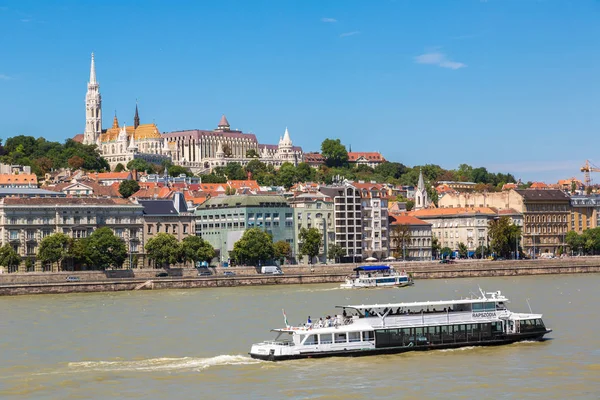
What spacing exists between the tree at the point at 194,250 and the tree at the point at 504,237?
30.0 meters

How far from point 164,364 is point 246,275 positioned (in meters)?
45.2

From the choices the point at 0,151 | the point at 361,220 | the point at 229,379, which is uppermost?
the point at 0,151

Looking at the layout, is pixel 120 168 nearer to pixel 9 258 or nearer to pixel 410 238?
pixel 410 238

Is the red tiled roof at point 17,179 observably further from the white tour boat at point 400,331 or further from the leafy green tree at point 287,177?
the white tour boat at point 400,331

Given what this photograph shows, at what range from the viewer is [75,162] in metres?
160

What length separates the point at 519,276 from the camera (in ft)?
286

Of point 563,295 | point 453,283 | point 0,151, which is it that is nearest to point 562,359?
point 563,295

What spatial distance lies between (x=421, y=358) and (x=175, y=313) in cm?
1906

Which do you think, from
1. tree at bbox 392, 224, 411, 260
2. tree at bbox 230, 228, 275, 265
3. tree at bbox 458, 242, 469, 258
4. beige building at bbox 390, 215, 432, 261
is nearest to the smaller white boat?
tree at bbox 230, 228, 275, 265

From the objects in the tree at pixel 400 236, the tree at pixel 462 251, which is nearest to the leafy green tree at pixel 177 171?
the tree at pixel 462 251

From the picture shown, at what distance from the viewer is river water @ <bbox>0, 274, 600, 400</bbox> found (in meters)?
31.1

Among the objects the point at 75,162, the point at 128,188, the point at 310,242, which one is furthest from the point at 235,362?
the point at 75,162

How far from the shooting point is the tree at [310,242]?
9612cm

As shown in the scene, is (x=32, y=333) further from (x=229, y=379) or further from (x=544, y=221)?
(x=544, y=221)
